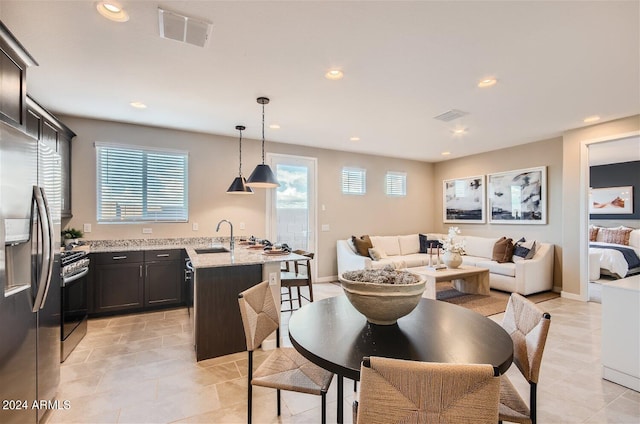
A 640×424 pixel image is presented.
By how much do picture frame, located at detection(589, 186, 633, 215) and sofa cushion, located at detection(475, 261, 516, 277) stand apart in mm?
4712

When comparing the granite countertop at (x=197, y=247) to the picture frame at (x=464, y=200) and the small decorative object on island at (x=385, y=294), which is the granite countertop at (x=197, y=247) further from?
the picture frame at (x=464, y=200)

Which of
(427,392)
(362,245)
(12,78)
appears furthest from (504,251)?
(12,78)

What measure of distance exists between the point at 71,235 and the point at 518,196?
24.2ft

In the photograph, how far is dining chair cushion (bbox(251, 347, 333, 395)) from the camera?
151 centimetres

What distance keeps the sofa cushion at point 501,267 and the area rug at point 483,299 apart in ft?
1.16

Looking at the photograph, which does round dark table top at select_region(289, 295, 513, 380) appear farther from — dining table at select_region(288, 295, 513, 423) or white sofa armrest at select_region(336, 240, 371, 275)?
white sofa armrest at select_region(336, 240, 371, 275)

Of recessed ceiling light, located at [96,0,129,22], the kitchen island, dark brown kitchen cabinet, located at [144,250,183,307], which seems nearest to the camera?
recessed ceiling light, located at [96,0,129,22]

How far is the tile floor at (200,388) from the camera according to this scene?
2.00 m

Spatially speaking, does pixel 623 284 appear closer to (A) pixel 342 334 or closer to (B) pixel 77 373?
(A) pixel 342 334

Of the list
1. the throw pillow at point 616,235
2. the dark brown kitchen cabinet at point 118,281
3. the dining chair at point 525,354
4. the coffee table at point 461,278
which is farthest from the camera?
the throw pillow at point 616,235

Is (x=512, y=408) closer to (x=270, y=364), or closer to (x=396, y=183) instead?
(x=270, y=364)

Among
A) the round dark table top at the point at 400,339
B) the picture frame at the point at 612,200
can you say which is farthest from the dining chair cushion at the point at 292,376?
the picture frame at the point at 612,200

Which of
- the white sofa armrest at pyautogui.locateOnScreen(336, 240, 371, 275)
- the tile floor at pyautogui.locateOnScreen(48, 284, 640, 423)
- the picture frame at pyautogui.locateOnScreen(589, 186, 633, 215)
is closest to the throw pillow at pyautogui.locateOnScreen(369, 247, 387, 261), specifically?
the white sofa armrest at pyautogui.locateOnScreen(336, 240, 371, 275)

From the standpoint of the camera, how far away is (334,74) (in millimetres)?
2887
